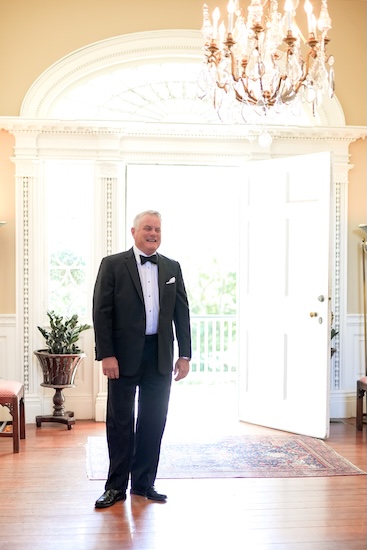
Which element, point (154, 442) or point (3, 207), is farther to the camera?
point (3, 207)

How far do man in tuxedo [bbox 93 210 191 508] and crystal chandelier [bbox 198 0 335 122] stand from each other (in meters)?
1.03

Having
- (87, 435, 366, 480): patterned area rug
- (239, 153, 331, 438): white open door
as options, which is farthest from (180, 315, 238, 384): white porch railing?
(87, 435, 366, 480): patterned area rug

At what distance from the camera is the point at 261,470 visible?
4.99 meters

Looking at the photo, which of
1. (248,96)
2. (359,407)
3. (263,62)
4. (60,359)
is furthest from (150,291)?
(359,407)

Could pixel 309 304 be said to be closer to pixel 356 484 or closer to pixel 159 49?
pixel 356 484

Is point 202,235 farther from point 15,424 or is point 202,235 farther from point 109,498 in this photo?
point 109,498

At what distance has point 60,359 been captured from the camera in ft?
20.1

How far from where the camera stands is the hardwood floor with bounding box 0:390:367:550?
3.68m

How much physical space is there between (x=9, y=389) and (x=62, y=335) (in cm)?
83

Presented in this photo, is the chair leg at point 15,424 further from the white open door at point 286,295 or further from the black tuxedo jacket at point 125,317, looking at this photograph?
the white open door at point 286,295

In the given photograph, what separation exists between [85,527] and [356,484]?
183 cm

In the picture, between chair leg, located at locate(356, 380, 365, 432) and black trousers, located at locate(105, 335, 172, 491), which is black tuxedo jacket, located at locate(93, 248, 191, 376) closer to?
black trousers, located at locate(105, 335, 172, 491)

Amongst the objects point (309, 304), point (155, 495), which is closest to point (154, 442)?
point (155, 495)

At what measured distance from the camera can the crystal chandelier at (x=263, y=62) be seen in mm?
4332
